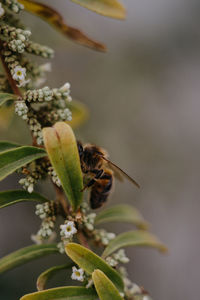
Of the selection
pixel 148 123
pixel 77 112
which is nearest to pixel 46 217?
pixel 77 112

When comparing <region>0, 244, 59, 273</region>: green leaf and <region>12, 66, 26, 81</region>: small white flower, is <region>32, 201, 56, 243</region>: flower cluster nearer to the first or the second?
<region>0, 244, 59, 273</region>: green leaf

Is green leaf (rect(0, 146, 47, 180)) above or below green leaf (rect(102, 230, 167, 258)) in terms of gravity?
above

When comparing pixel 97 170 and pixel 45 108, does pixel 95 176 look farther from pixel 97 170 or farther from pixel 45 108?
pixel 45 108

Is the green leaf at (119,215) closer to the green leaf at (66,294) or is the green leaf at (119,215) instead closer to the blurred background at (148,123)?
the green leaf at (66,294)

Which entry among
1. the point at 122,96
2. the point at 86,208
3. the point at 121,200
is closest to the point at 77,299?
the point at 86,208

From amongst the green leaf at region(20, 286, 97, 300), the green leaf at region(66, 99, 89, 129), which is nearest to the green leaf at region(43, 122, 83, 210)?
the green leaf at region(20, 286, 97, 300)

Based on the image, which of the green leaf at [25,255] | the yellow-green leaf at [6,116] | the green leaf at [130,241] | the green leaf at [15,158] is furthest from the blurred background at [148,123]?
the green leaf at [15,158]

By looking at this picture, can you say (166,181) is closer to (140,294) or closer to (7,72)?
(140,294)
